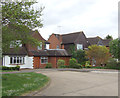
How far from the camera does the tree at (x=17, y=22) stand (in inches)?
415

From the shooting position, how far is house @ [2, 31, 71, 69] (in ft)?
92.1

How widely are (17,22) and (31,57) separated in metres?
18.7

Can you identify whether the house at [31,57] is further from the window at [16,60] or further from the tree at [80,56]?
the tree at [80,56]

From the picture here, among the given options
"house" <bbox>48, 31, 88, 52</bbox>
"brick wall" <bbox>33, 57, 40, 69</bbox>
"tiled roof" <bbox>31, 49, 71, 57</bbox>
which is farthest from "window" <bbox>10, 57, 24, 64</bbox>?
"house" <bbox>48, 31, 88, 52</bbox>

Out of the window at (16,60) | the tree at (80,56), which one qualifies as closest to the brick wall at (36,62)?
the window at (16,60)

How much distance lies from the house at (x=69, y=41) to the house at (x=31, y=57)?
200 inches

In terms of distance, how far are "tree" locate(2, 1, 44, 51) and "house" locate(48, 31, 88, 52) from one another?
25.5 metres

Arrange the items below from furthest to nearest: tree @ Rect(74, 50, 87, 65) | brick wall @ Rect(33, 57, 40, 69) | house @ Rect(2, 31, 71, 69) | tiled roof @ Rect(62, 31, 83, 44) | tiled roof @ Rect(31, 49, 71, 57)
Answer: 1. tiled roof @ Rect(62, 31, 83, 44)
2. tree @ Rect(74, 50, 87, 65)
3. tiled roof @ Rect(31, 49, 71, 57)
4. brick wall @ Rect(33, 57, 40, 69)
5. house @ Rect(2, 31, 71, 69)

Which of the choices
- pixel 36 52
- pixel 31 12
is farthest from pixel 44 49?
pixel 31 12

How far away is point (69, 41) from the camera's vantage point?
127ft

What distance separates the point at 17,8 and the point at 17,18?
2.25 feet

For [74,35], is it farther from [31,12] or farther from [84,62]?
[31,12]

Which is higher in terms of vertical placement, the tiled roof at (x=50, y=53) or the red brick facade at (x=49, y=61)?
the tiled roof at (x=50, y=53)

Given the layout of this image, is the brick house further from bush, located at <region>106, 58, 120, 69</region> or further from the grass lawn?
the grass lawn
